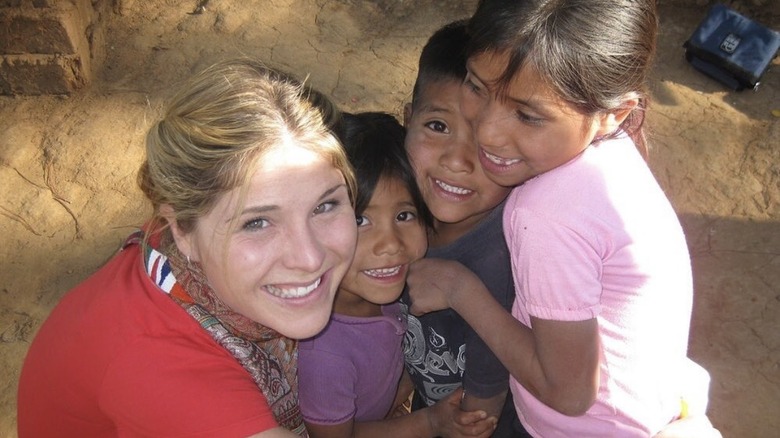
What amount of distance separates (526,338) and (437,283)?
0.26 meters

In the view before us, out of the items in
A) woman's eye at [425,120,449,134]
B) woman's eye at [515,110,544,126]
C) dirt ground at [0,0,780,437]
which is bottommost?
dirt ground at [0,0,780,437]

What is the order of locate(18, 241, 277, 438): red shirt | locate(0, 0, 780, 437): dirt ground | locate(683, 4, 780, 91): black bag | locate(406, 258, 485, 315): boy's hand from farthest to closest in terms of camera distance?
locate(683, 4, 780, 91): black bag → locate(0, 0, 780, 437): dirt ground → locate(406, 258, 485, 315): boy's hand → locate(18, 241, 277, 438): red shirt

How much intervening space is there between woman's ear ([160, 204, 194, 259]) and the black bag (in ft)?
11.9

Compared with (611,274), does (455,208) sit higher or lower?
lower

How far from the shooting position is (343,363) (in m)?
1.75

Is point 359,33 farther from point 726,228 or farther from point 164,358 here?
point 164,358

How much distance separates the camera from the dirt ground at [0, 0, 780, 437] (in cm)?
305

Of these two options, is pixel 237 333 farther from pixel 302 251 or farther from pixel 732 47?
pixel 732 47

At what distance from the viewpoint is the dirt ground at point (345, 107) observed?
10.0ft

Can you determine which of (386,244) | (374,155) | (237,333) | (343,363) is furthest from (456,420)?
(374,155)

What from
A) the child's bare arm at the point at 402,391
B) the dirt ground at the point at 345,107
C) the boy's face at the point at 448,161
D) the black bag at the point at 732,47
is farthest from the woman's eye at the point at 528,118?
the black bag at the point at 732,47

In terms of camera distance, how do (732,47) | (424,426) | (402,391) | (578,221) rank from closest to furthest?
(578,221), (424,426), (402,391), (732,47)

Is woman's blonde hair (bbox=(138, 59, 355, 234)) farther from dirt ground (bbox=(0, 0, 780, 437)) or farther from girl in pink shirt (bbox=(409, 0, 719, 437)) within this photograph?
dirt ground (bbox=(0, 0, 780, 437))

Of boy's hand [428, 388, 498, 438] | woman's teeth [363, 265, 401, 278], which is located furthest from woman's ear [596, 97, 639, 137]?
boy's hand [428, 388, 498, 438]
